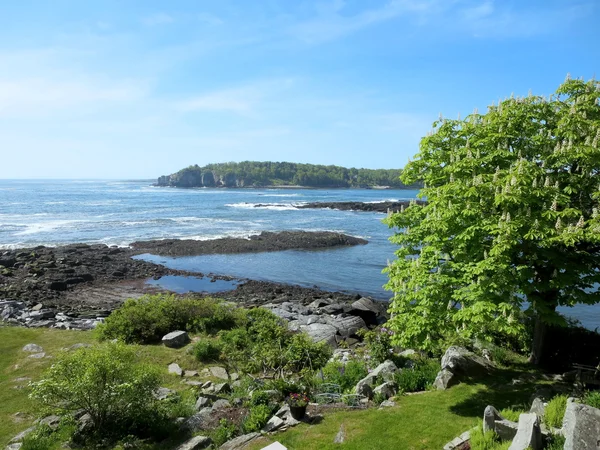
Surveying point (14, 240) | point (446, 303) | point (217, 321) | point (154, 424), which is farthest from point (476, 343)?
point (14, 240)

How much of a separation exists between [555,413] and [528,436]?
1.65 m

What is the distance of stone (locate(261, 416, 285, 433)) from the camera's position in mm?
10680

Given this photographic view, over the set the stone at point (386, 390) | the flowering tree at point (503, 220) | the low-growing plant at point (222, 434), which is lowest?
the low-growing plant at point (222, 434)

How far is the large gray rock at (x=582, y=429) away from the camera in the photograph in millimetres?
6988

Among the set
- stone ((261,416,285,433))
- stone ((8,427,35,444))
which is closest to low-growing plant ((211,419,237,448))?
stone ((261,416,285,433))

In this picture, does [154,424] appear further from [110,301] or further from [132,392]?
[110,301]

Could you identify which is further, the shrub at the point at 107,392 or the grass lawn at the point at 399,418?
the shrub at the point at 107,392

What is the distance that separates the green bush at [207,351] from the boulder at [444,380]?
9.37m

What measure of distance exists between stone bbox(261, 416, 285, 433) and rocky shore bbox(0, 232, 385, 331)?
14.4 metres

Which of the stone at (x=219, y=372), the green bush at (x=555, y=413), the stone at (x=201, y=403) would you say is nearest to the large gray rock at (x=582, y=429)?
the green bush at (x=555, y=413)

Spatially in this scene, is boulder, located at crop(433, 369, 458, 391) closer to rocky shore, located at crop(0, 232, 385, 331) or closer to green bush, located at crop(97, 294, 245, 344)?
green bush, located at crop(97, 294, 245, 344)

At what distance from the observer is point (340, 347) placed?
2052 centimetres

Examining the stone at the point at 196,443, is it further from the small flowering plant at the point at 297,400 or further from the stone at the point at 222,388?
the stone at the point at 222,388

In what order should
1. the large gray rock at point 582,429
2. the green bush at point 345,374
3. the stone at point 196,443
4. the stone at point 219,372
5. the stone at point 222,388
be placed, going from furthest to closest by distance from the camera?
the stone at point 219,372
the stone at point 222,388
the green bush at point 345,374
the stone at point 196,443
the large gray rock at point 582,429
